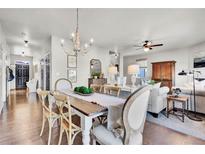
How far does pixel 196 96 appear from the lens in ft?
10.5

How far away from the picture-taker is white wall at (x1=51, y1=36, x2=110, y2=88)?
4805 millimetres

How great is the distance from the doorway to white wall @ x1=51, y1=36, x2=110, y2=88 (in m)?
6.08

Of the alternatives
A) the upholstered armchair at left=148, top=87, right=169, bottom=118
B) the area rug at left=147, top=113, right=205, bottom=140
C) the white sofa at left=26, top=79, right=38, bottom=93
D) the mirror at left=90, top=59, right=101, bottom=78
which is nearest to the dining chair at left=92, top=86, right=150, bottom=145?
the area rug at left=147, top=113, right=205, bottom=140

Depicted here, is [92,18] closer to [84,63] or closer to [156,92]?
[156,92]

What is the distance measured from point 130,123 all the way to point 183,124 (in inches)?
79.9

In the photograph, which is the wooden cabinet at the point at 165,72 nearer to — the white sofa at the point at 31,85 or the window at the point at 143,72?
the window at the point at 143,72

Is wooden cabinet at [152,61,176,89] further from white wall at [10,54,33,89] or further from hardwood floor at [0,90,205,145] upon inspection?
white wall at [10,54,33,89]

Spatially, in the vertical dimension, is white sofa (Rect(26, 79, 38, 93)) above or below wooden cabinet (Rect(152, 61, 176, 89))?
below

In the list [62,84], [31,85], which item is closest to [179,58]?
[62,84]

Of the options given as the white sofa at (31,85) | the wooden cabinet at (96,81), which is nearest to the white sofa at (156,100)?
the wooden cabinet at (96,81)

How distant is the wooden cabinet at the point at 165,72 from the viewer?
6617mm

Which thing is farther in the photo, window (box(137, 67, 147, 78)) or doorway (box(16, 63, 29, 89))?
doorway (box(16, 63, 29, 89))
